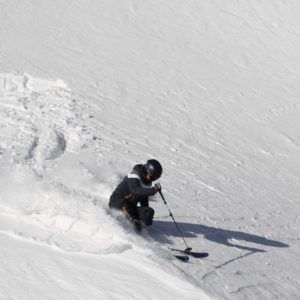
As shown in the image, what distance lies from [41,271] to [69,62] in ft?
33.1

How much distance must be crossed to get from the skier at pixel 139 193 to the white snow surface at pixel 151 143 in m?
0.22

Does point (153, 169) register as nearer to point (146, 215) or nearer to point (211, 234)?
point (146, 215)

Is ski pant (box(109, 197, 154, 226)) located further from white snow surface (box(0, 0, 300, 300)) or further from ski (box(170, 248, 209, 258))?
ski (box(170, 248, 209, 258))

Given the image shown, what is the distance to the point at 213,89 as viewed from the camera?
18375 millimetres

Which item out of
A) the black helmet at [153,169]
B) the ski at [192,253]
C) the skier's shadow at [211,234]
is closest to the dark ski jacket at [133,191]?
the black helmet at [153,169]

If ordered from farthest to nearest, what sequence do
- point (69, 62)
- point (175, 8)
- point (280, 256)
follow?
point (175, 8) → point (69, 62) → point (280, 256)

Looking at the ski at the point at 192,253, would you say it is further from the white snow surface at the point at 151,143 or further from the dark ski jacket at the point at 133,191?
the dark ski jacket at the point at 133,191

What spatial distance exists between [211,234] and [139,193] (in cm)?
198

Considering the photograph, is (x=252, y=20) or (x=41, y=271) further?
(x=252, y=20)

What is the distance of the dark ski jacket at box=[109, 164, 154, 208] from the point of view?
950 cm

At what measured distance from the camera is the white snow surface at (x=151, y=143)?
8.93 meters

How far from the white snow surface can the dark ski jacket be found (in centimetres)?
26

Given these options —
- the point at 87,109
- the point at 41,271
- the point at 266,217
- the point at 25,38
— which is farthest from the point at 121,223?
the point at 25,38

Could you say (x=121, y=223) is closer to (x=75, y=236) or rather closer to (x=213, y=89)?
(x=75, y=236)
